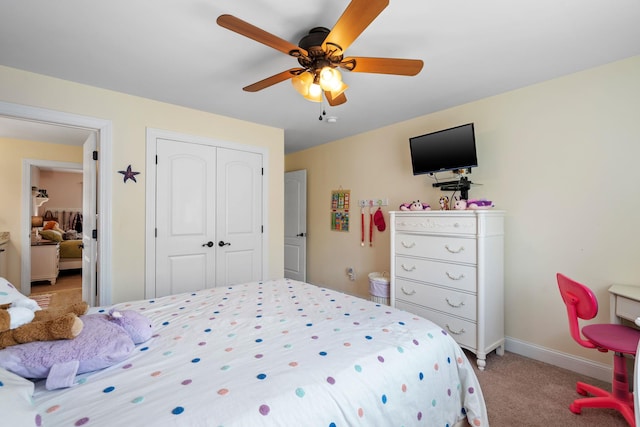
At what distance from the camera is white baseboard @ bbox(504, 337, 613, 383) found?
2.19m

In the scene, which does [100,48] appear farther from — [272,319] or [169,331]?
[272,319]

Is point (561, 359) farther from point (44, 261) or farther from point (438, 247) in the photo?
point (44, 261)

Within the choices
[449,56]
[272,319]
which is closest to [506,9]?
[449,56]

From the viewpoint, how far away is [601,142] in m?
2.21

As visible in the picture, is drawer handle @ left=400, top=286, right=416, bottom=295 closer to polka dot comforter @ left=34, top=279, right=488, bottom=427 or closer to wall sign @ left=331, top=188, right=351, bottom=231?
polka dot comforter @ left=34, top=279, right=488, bottom=427

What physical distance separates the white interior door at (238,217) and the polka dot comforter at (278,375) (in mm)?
1525

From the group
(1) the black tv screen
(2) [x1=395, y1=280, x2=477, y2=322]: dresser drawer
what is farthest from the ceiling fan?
(2) [x1=395, y1=280, x2=477, y2=322]: dresser drawer

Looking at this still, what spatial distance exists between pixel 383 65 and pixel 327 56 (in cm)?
33

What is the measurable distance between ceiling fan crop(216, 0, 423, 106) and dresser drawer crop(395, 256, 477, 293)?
1.63m

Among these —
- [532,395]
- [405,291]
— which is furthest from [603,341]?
[405,291]

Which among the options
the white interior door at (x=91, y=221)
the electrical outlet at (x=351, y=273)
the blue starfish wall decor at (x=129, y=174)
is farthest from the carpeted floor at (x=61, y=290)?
the electrical outlet at (x=351, y=273)

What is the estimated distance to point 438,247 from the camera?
2631mm

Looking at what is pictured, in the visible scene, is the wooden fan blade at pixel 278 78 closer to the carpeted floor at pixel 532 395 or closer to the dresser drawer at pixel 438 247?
the dresser drawer at pixel 438 247

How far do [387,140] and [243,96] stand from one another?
180 cm
